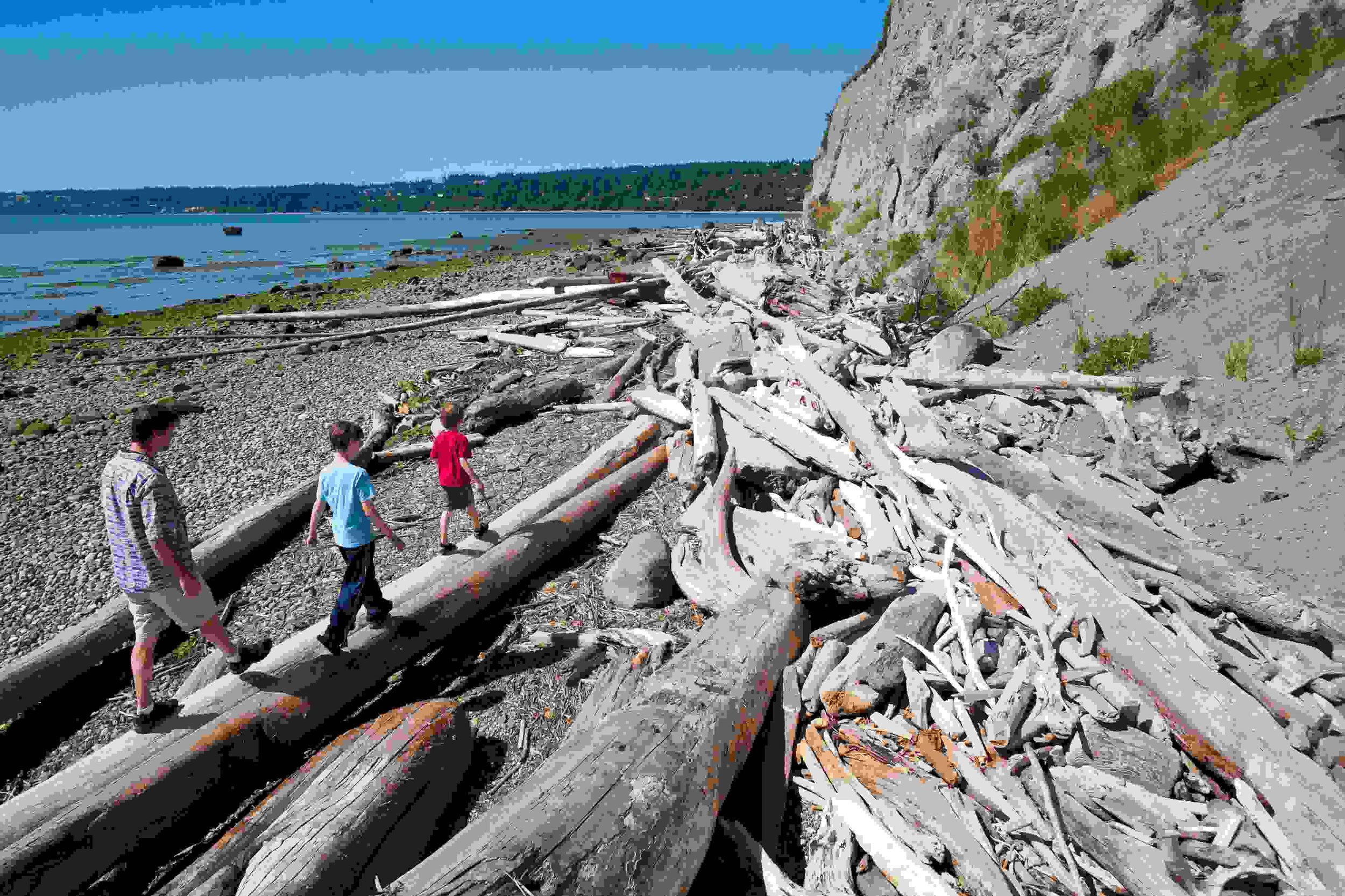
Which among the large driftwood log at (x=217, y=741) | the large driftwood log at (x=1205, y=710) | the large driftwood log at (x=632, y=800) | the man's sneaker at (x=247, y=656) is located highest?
the large driftwood log at (x=1205, y=710)

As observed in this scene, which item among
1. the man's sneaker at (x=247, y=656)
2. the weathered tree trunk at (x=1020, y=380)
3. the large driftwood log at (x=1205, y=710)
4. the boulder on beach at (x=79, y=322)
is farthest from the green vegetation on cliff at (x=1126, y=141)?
the boulder on beach at (x=79, y=322)

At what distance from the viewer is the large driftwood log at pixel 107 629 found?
586 cm

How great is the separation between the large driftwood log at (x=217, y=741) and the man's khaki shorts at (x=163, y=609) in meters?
0.59

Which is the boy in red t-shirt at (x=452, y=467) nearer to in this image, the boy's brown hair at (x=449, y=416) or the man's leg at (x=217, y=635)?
the boy's brown hair at (x=449, y=416)

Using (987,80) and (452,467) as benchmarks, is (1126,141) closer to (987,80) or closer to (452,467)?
(987,80)

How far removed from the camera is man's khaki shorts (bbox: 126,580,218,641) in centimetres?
474

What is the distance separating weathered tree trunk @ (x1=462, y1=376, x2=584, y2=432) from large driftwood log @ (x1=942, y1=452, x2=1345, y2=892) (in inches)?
364

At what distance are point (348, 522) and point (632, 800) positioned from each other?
354cm

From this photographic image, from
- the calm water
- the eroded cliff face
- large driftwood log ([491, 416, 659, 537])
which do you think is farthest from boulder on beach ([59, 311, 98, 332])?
the eroded cliff face

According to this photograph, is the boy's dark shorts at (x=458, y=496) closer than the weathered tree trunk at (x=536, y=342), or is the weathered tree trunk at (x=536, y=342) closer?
the boy's dark shorts at (x=458, y=496)

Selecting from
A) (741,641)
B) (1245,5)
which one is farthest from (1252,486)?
(1245,5)

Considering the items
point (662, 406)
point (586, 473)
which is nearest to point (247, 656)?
point (586, 473)

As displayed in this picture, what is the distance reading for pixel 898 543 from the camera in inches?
239

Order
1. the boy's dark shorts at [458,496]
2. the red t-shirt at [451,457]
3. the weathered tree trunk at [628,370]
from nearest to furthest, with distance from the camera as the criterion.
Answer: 1. the red t-shirt at [451,457]
2. the boy's dark shorts at [458,496]
3. the weathered tree trunk at [628,370]
